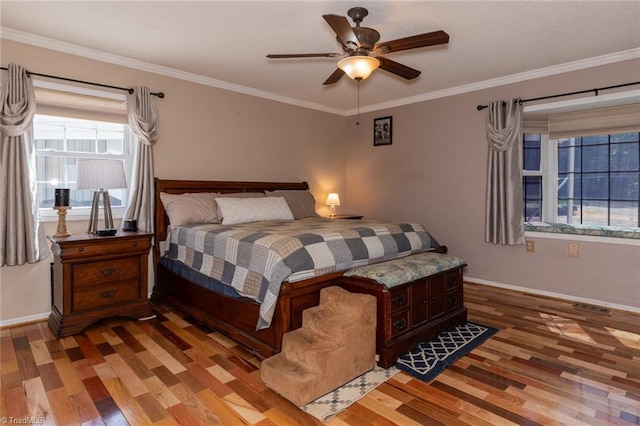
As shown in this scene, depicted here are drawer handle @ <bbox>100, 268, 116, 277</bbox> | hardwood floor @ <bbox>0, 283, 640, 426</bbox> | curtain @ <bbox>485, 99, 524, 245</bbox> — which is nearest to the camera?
hardwood floor @ <bbox>0, 283, 640, 426</bbox>

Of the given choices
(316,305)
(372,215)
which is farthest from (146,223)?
(372,215)

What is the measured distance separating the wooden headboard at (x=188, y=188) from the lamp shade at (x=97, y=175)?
2.16 ft

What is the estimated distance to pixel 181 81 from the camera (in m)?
4.04

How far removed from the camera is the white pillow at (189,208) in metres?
3.53

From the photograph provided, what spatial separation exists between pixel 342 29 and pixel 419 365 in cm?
213

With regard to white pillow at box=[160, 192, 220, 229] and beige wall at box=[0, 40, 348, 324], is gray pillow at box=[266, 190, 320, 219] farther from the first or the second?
white pillow at box=[160, 192, 220, 229]

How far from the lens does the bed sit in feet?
7.88

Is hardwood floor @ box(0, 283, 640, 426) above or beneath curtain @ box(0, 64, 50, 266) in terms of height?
beneath

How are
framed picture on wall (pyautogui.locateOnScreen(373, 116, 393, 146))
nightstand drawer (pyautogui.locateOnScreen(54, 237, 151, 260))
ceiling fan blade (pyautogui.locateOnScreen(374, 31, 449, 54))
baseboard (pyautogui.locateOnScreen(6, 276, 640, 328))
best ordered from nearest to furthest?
ceiling fan blade (pyautogui.locateOnScreen(374, 31, 449, 54))
nightstand drawer (pyautogui.locateOnScreen(54, 237, 151, 260))
baseboard (pyautogui.locateOnScreen(6, 276, 640, 328))
framed picture on wall (pyautogui.locateOnScreen(373, 116, 393, 146))

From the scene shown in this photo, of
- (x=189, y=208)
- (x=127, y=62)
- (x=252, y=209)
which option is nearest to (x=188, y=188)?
(x=189, y=208)

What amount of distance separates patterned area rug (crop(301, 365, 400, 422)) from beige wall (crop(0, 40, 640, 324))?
260 cm

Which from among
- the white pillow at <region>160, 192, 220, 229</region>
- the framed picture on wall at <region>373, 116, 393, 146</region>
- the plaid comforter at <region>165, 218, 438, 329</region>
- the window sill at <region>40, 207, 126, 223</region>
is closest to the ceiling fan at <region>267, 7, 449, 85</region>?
the plaid comforter at <region>165, 218, 438, 329</region>

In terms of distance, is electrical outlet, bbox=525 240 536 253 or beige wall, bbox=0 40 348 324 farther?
electrical outlet, bbox=525 240 536 253

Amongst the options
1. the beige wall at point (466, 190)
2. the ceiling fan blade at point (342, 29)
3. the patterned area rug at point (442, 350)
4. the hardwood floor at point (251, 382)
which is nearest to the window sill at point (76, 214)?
the hardwood floor at point (251, 382)
